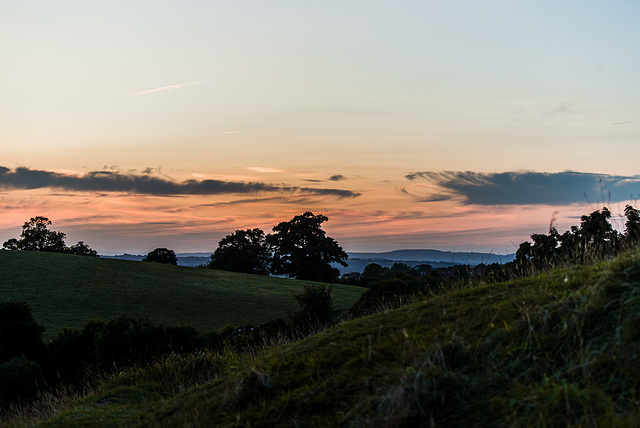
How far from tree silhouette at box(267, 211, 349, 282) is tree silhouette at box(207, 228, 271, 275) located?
2621 millimetres

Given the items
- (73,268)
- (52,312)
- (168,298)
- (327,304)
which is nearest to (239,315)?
(168,298)

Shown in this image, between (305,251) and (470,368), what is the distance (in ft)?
249

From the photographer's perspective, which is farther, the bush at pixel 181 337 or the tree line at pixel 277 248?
the tree line at pixel 277 248

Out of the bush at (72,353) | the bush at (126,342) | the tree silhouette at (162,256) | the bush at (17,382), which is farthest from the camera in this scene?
the tree silhouette at (162,256)

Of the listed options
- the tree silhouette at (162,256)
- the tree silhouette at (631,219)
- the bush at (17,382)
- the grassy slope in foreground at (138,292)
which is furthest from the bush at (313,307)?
the tree silhouette at (162,256)

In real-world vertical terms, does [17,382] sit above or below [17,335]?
above

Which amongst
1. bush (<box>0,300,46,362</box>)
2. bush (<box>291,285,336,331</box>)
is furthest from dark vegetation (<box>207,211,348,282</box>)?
bush (<box>0,300,46,362</box>)

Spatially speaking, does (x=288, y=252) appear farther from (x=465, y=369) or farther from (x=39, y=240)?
(x=465, y=369)

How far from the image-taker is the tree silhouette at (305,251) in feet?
262

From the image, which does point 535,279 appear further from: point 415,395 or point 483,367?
point 415,395

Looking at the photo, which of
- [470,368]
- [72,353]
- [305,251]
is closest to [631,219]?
[470,368]

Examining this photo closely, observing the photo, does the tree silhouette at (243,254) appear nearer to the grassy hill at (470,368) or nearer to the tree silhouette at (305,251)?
the tree silhouette at (305,251)

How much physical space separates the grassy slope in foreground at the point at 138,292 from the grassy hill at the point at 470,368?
118 feet

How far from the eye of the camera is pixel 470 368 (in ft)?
16.1
